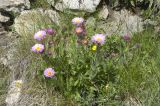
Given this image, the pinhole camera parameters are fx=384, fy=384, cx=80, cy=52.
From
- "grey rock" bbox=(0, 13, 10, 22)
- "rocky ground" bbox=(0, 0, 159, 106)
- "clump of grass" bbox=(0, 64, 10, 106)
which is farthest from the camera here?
"grey rock" bbox=(0, 13, 10, 22)

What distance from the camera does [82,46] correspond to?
11.2 ft

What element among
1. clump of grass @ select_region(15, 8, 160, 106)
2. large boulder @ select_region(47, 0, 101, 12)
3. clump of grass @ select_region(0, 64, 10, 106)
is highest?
large boulder @ select_region(47, 0, 101, 12)

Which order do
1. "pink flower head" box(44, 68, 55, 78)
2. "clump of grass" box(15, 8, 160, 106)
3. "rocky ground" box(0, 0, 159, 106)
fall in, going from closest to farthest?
"pink flower head" box(44, 68, 55, 78), "clump of grass" box(15, 8, 160, 106), "rocky ground" box(0, 0, 159, 106)

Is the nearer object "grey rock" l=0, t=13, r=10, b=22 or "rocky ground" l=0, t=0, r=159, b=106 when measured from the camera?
"rocky ground" l=0, t=0, r=159, b=106

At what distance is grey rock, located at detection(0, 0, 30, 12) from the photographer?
4.49m

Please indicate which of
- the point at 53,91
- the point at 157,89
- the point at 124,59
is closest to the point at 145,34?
the point at 124,59

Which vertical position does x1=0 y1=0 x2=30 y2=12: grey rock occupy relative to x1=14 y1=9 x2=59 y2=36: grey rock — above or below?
above

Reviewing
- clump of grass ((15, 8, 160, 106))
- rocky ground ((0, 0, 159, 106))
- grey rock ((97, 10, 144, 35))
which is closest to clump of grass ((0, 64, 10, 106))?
rocky ground ((0, 0, 159, 106))

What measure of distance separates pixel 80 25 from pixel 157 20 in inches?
47.8

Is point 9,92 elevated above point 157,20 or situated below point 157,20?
below

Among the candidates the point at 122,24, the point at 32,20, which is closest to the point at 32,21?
the point at 32,20

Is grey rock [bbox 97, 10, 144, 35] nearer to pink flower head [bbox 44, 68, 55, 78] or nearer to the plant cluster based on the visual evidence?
the plant cluster

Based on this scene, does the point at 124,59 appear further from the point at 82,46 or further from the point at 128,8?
the point at 128,8

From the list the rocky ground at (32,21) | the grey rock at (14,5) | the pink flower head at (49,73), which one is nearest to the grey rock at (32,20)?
the rocky ground at (32,21)
